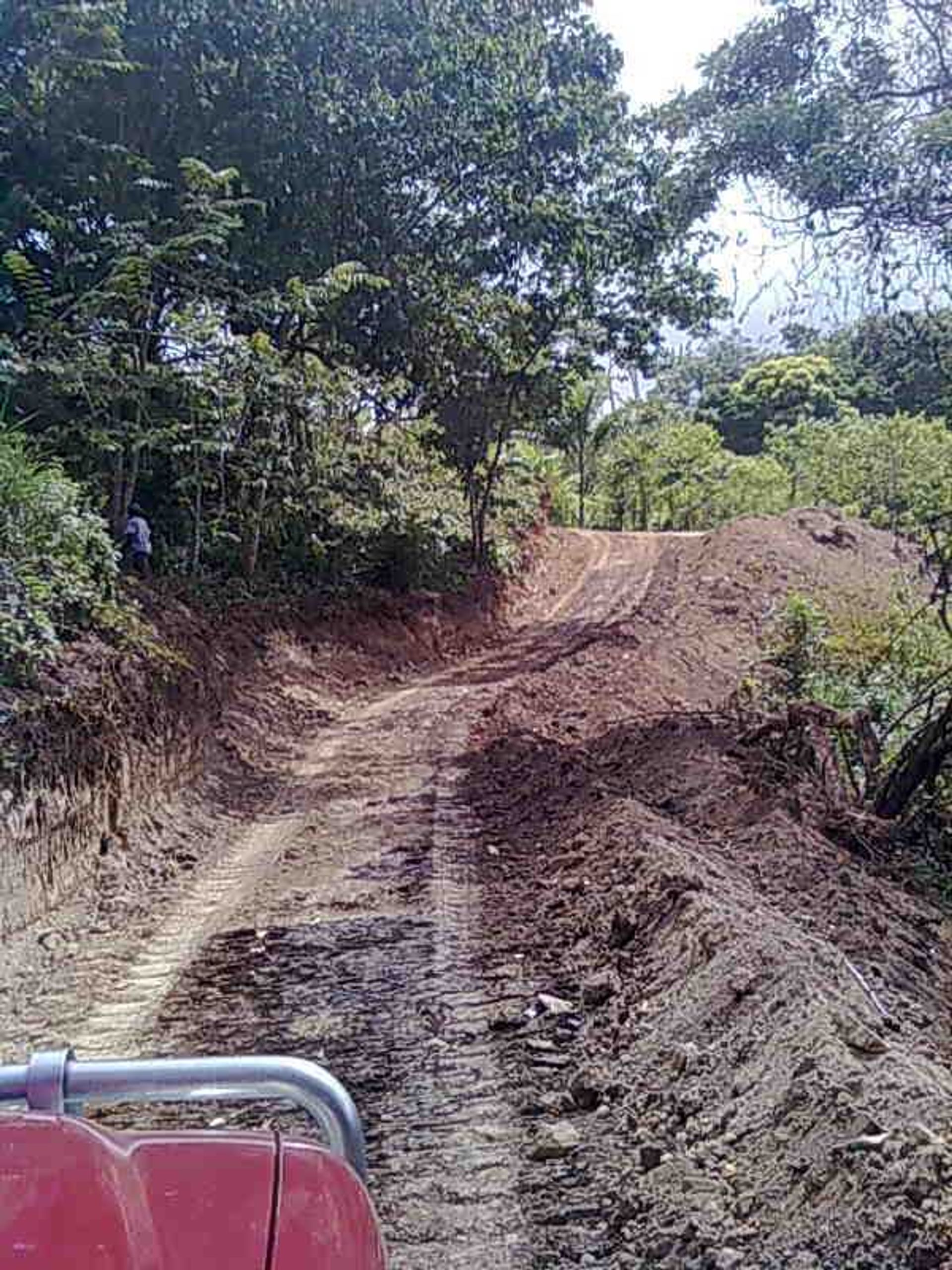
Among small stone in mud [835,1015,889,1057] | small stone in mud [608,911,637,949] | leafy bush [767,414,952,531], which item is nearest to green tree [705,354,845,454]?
leafy bush [767,414,952,531]

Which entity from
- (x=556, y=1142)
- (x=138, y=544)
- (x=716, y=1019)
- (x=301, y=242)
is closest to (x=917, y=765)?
(x=716, y=1019)

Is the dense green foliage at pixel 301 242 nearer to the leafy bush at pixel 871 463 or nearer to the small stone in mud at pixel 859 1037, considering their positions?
the small stone in mud at pixel 859 1037

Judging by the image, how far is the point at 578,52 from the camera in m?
16.8

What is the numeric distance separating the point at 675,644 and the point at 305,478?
6.13m

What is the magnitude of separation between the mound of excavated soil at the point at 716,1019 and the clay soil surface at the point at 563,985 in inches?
0.5

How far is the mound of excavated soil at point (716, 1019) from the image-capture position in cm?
268

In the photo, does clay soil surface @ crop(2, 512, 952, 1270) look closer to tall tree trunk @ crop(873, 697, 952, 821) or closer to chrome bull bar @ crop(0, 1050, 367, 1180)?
tall tree trunk @ crop(873, 697, 952, 821)

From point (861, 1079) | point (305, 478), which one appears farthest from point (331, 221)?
point (861, 1079)

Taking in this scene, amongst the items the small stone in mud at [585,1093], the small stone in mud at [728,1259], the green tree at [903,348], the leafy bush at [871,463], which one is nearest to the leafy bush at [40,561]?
the small stone in mud at [585,1093]

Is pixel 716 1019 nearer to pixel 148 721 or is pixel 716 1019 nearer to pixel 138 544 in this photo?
pixel 148 721

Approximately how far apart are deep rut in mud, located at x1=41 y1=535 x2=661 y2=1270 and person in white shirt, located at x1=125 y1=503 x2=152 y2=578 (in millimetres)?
4013

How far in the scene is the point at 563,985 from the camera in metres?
4.52

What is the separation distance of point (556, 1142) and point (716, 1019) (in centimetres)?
77

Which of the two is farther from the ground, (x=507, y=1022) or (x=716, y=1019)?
(x=716, y=1019)
